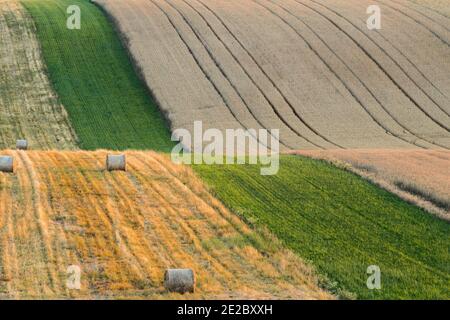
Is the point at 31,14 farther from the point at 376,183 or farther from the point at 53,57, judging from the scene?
the point at 376,183

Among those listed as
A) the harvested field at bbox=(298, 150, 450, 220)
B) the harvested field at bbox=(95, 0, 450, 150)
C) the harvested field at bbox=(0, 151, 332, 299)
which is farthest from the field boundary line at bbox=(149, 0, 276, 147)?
the harvested field at bbox=(0, 151, 332, 299)

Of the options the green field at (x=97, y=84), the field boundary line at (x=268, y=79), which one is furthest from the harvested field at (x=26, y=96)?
the field boundary line at (x=268, y=79)

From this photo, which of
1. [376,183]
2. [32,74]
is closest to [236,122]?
[32,74]

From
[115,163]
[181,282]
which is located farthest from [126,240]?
[115,163]

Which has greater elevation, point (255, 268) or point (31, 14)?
point (31, 14)

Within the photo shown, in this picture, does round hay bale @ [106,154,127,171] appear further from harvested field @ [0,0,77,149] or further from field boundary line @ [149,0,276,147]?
field boundary line @ [149,0,276,147]

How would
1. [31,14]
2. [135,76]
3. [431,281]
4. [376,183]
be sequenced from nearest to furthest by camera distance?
[431,281], [376,183], [135,76], [31,14]

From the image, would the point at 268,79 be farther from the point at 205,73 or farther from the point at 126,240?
the point at 126,240
